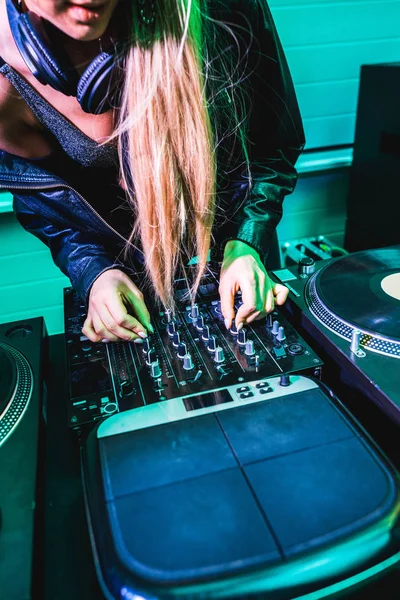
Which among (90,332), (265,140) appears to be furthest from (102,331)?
(265,140)

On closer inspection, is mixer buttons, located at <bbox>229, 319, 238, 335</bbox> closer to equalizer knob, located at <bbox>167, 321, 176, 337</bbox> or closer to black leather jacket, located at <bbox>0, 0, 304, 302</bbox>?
equalizer knob, located at <bbox>167, 321, 176, 337</bbox>

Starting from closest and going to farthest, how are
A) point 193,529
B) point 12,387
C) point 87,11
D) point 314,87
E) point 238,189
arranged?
point 193,529 → point 87,11 → point 12,387 → point 238,189 → point 314,87

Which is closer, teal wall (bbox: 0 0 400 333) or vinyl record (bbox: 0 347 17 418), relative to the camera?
vinyl record (bbox: 0 347 17 418)

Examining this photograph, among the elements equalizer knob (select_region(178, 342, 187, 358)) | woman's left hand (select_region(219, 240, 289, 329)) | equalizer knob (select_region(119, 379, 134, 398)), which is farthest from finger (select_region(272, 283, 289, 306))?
equalizer knob (select_region(119, 379, 134, 398))

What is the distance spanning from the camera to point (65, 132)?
91cm

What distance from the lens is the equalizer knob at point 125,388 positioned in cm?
72

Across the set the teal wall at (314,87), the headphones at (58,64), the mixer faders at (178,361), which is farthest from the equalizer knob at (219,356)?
the teal wall at (314,87)

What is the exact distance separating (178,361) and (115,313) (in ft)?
0.48

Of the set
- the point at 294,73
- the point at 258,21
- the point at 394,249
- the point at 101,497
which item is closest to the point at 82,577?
the point at 101,497

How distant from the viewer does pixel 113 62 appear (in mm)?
674

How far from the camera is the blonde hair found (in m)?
0.70

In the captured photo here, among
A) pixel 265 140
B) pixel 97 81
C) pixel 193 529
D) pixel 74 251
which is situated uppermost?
pixel 97 81

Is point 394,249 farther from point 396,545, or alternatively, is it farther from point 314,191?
point 314,191

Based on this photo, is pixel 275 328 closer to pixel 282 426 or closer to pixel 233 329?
pixel 233 329
